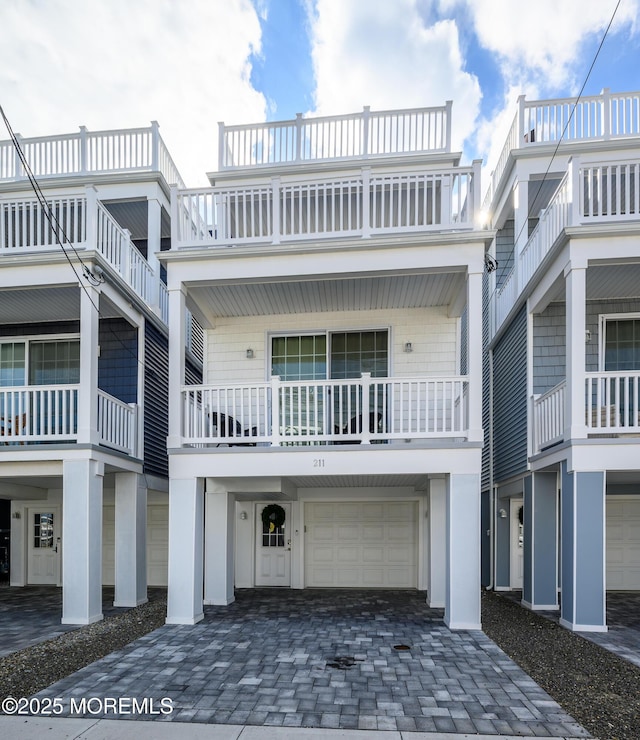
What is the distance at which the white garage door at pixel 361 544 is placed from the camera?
1144 cm

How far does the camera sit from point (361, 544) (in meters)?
11.6

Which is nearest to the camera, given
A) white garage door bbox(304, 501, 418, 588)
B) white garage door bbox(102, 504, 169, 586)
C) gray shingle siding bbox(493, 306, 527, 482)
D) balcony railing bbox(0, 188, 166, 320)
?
balcony railing bbox(0, 188, 166, 320)

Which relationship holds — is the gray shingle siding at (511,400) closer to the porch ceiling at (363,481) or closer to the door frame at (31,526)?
the porch ceiling at (363,481)

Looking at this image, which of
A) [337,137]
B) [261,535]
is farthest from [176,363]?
[337,137]

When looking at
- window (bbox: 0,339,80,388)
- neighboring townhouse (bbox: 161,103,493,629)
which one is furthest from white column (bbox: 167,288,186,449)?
window (bbox: 0,339,80,388)

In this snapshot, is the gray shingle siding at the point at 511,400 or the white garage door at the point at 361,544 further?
the white garage door at the point at 361,544

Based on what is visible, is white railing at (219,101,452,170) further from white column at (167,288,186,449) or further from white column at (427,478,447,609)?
white column at (427,478,447,609)

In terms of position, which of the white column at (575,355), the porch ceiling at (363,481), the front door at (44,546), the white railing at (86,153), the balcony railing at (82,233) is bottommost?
the front door at (44,546)

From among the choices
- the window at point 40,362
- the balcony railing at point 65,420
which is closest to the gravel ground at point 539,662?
the balcony railing at point 65,420

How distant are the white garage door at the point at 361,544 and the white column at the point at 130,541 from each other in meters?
3.32

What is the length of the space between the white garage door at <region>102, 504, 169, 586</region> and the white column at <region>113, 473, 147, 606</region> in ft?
6.55

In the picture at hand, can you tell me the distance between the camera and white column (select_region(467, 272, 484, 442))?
7875 millimetres

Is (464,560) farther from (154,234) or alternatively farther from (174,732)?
(154,234)

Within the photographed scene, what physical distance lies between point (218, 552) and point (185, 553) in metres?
1.69
